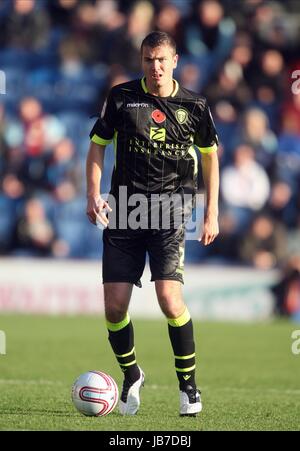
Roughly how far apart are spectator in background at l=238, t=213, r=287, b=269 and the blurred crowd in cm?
2

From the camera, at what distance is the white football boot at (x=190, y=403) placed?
6965 mm

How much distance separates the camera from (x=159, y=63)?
6.88 meters

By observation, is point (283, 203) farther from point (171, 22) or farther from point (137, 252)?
point (137, 252)

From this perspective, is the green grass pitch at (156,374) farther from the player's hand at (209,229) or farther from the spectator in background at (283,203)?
the spectator in background at (283,203)

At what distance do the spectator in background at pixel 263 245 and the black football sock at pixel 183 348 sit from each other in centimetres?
879

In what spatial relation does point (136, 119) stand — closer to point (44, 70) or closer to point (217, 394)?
point (217, 394)

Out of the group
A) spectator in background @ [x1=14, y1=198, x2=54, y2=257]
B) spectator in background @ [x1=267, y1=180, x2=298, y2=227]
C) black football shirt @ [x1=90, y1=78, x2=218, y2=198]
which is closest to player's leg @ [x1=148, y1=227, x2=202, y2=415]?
black football shirt @ [x1=90, y1=78, x2=218, y2=198]

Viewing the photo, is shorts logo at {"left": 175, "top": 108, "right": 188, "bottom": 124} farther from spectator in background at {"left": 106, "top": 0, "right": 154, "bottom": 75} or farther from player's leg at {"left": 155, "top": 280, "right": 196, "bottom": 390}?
spectator in background at {"left": 106, "top": 0, "right": 154, "bottom": 75}

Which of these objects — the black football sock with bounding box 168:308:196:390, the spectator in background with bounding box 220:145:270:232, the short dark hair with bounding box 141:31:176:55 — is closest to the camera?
the short dark hair with bounding box 141:31:176:55

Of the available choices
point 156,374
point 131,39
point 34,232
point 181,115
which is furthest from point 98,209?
point 131,39

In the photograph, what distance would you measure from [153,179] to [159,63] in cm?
81

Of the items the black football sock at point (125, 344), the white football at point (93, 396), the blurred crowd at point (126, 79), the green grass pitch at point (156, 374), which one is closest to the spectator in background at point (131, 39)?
the blurred crowd at point (126, 79)

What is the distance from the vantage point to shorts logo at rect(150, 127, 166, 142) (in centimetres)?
711
